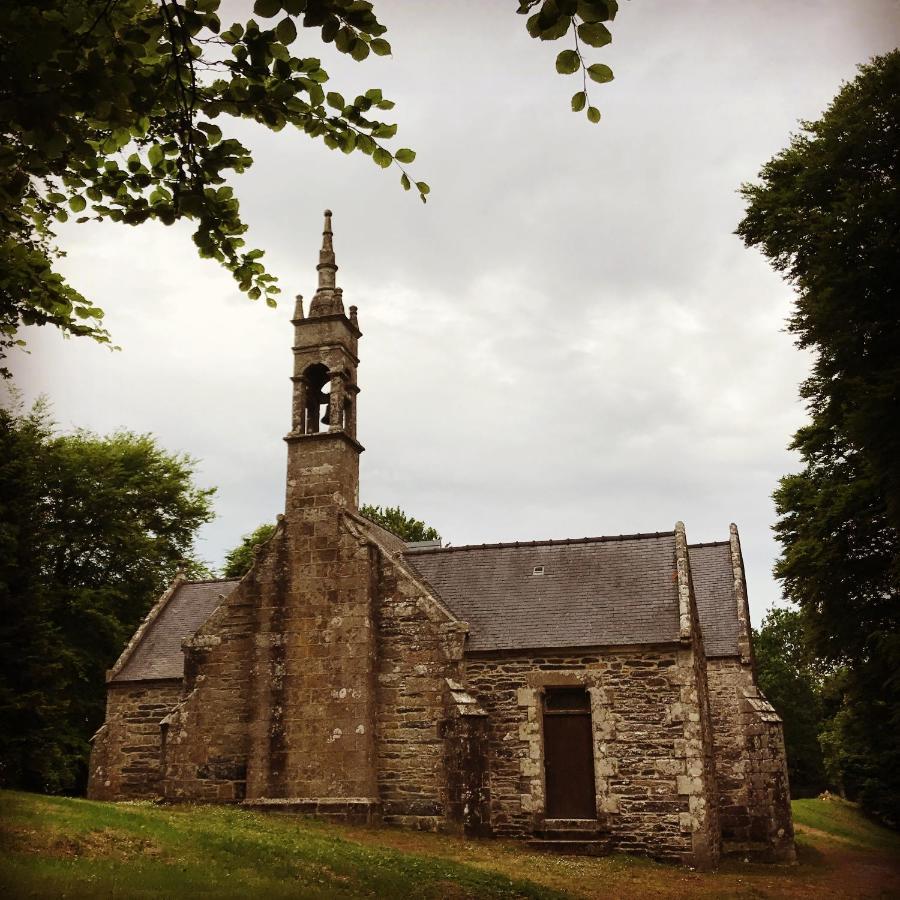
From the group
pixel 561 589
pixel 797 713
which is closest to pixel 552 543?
pixel 561 589

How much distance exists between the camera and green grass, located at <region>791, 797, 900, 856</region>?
2864 cm

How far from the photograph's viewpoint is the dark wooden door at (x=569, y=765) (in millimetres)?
19453

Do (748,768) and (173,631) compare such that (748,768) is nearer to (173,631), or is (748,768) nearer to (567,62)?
(173,631)

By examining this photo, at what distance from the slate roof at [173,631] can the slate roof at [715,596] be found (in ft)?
42.2

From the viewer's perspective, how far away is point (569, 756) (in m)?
19.8

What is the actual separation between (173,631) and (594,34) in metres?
24.8

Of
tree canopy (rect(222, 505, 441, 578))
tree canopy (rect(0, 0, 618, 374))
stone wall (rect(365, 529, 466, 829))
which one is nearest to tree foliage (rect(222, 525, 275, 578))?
tree canopy (rect(222, 505, 441, 578))

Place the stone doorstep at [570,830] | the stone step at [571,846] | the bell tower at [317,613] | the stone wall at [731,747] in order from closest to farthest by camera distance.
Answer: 1. the stone step at [571,846]
2. the stone doorstep at [570,830]
3. the bell tower at [317,613]
4. the stone wall at [731,747]

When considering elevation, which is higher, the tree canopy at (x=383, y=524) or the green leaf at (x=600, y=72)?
the tree canopy at (x=383, y=524)

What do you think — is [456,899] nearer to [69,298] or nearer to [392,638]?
[392,638]

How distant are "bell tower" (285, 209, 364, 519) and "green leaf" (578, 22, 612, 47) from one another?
17647 millimetres

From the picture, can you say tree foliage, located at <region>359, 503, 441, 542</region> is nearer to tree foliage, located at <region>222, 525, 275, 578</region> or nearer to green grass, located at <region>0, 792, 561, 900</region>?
tree foliage, located at <region>222, 525, 275, 578</region>

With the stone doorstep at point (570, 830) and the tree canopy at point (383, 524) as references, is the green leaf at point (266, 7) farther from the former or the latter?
the tree canopy at point (383, 524)

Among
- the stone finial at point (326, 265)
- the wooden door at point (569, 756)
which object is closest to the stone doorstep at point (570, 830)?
the wooden door at point (569, 756)
